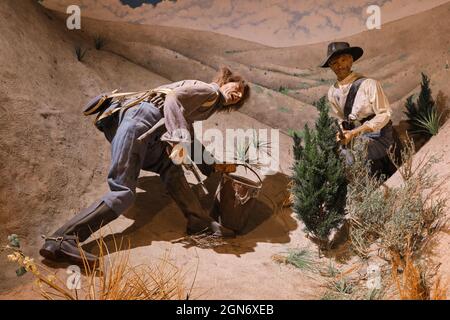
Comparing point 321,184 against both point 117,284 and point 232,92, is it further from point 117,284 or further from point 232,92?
point 117,284

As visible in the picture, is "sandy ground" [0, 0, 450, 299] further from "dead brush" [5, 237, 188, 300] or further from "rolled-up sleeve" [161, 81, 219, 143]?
"rolled-up sleeve" [161, 81, 219, 143]

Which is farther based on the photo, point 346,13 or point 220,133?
point 346,13

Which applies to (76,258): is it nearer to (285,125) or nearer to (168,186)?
(168,186)

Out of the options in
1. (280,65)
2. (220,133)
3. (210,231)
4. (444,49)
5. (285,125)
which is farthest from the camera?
(280,65)

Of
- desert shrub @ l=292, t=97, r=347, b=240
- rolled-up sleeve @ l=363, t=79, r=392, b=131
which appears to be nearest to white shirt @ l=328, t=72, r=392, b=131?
rolled-up sleeve @ l=363, t=79, r=392, b=131

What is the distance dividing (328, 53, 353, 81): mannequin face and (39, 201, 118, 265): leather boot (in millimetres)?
2914

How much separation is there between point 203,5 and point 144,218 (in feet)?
13.5

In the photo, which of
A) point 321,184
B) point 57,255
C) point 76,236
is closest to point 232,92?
point 321,184

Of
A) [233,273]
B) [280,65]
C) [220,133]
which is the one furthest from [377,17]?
[233,273]

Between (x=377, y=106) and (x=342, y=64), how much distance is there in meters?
0.67

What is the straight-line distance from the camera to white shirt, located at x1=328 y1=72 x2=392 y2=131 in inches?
156

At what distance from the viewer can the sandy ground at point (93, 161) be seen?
10.1 ft

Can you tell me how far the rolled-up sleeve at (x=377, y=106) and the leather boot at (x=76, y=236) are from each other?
2730 mm
